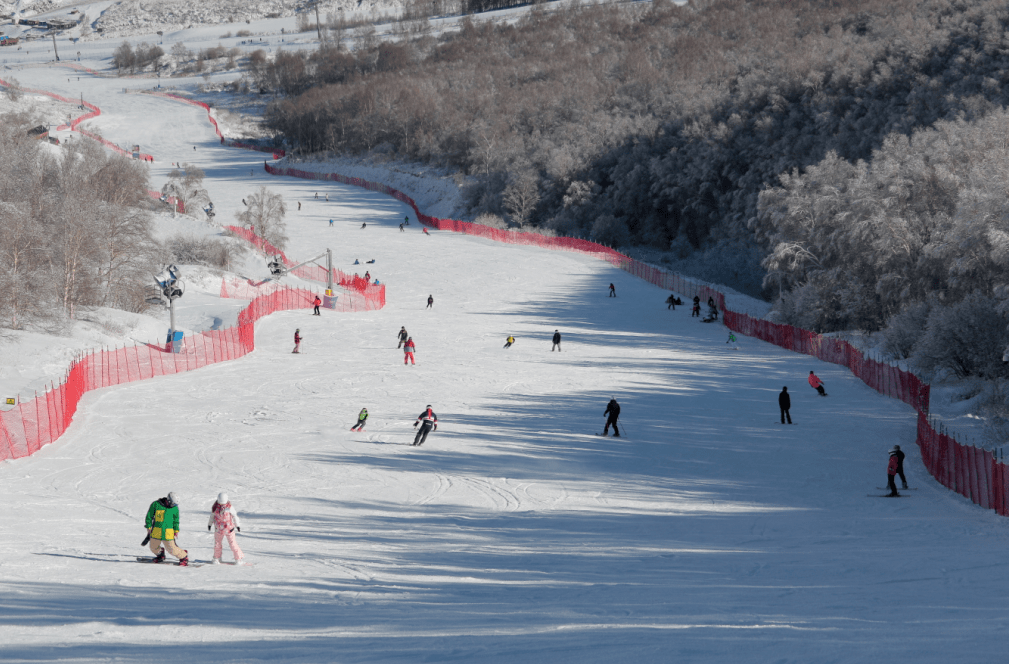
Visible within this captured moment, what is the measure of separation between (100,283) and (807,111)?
195ft

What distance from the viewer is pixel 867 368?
30031 mm

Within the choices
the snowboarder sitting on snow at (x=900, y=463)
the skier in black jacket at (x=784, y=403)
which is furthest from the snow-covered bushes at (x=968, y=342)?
the snowboarder sitting on snow at (x=900, y=463)

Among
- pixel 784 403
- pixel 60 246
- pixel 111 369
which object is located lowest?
pixel 784 403

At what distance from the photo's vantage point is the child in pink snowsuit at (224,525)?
13.7 metres

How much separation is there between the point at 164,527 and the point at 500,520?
6094 millimetres

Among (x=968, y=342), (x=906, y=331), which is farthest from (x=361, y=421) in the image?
(x=906, y=331)

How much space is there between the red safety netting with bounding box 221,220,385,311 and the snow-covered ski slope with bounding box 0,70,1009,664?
29.5ft

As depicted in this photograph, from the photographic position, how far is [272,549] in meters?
14.9

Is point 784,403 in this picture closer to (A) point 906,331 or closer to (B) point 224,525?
(A) point 906,331

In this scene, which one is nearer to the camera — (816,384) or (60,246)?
(816,384)

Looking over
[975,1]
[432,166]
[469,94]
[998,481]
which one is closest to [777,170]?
[975,1]

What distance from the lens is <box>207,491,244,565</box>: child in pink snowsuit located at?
13.7m

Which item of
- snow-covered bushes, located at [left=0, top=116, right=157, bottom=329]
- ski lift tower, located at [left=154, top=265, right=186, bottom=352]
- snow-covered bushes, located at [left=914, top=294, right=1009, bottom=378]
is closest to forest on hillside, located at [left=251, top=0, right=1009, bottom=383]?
snow-covered bushes, located at [left=914, top=294, right=1009, bottom=378]

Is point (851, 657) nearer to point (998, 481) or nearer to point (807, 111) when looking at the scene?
point (998, 481)
